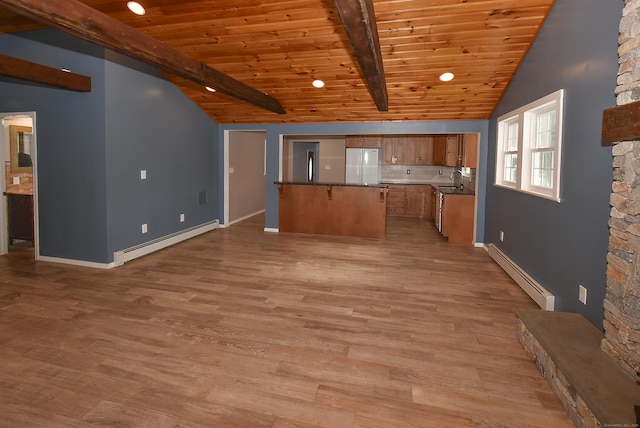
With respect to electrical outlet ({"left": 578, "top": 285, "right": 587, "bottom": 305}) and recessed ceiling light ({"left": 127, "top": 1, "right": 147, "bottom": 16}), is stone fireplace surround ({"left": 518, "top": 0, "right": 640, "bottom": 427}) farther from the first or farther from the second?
recessed ceiling light ({"left": 127, "top": 1, "right": 147, "bottom": 16})

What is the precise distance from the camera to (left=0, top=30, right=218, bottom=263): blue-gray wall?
182 inches

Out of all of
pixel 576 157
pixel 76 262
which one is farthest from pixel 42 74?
pixel 576 157

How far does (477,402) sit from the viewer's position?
2.18 metres

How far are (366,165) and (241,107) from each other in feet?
12.4

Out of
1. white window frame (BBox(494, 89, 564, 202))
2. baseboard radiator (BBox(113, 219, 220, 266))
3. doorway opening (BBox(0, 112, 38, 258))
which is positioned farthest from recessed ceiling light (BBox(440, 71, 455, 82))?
doorway opening (BBox(0, 112, 38, 258))

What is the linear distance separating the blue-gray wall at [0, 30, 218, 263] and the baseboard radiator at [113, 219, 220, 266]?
0.09 meters

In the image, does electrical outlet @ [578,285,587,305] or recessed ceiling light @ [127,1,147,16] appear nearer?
electrical outlet @ [578,285,587,305]

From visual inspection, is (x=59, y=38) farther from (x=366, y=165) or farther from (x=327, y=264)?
(x=366, y=165)

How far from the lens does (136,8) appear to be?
13.2 ft

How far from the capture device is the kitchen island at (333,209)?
6.76m

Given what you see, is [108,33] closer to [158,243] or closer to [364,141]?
[158,243]

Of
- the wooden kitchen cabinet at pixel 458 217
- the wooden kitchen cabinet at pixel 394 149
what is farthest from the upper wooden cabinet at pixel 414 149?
the wooden kitchen cabinet at pixel 458 217

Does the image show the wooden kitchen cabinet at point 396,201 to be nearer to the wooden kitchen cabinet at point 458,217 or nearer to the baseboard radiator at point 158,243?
the wooden kitchen cabinet at point 458,217

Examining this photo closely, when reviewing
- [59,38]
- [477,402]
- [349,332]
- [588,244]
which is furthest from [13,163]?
[588,244]
